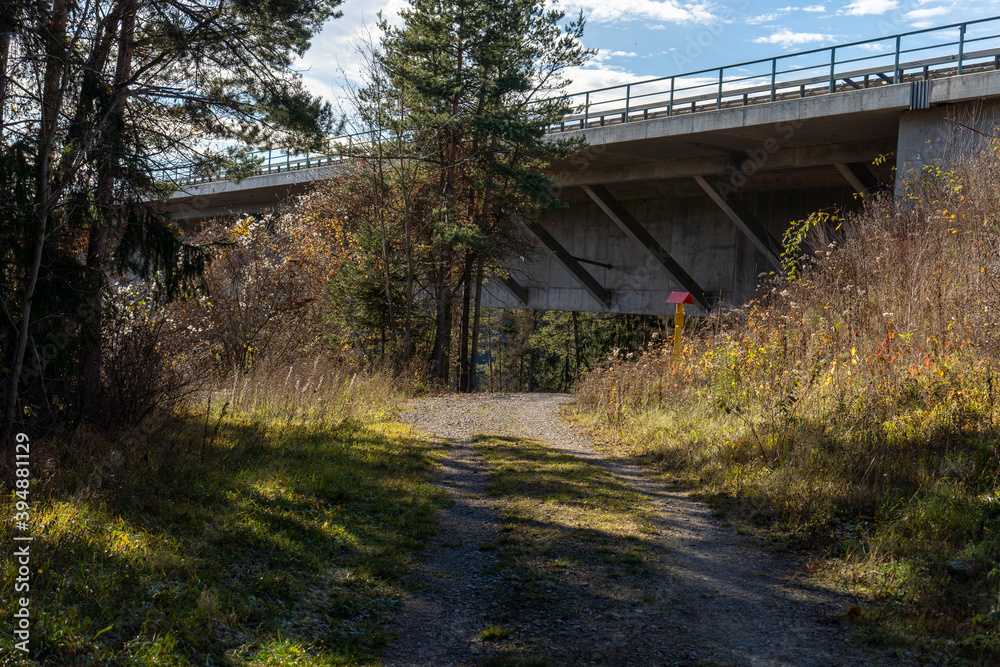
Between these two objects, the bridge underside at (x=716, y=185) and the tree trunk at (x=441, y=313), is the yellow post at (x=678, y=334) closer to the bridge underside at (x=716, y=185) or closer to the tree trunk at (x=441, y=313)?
the bridge underside at (x=716, y=185)

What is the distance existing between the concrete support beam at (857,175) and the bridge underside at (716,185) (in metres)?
0.03

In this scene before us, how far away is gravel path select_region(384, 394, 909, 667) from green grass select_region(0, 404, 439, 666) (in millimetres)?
349

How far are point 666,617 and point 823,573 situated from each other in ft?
4.75

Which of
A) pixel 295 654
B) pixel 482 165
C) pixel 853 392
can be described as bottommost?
pixel 295 654

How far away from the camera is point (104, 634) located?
3.37 metres

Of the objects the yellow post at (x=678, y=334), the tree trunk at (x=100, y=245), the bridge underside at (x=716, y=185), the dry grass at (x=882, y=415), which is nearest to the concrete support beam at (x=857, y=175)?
the bridge underside at (x=716, y=185)

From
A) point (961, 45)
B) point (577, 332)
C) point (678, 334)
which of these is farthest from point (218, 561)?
point (577, 332)

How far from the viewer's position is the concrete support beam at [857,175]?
61.1 ft

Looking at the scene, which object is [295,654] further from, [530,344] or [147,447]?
[530,344]

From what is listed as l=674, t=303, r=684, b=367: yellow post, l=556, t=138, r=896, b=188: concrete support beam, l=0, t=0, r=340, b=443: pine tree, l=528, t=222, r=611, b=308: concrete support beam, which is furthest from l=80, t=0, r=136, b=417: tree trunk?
l=528, t=222, r=611, b=308: concrete support beam

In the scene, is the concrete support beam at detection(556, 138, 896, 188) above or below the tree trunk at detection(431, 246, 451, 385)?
above

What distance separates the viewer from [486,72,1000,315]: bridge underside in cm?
1521

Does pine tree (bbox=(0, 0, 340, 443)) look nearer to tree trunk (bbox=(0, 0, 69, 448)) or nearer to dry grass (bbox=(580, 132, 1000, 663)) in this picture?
tree trunk (bbox=(0, 0, 69, 448))

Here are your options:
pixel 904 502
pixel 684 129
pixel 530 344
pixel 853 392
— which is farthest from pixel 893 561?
pixel 530 344
